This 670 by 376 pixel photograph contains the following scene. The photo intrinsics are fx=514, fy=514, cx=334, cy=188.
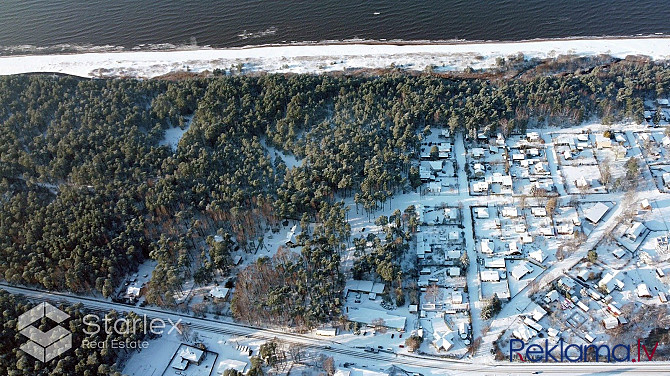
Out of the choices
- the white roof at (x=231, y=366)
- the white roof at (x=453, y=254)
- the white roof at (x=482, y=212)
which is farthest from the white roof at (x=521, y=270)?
the white roof at (x=231, y=366)

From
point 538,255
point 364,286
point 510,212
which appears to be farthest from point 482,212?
point 364,286

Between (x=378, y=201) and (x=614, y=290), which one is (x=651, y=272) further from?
(x=378, y=201)

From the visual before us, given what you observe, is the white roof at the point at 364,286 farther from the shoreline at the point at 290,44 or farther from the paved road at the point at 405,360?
the shoreline at the point at 290,44


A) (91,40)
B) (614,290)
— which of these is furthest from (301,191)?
(91,40)

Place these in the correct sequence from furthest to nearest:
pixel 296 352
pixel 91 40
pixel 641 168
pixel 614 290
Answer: pixel 91 40, pixel 641 168, pixel 614 290, pixel 296 352

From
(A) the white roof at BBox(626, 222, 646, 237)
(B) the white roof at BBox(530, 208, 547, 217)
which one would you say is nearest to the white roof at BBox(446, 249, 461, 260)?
(B) the white roof at BBox(530, 208, 547, 217)

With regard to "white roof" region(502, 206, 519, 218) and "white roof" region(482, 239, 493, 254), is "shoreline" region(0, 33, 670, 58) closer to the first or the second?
"white roof" region(502, 206, 519, 218)

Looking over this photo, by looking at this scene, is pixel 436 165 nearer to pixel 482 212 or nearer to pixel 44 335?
pixel 482 212
